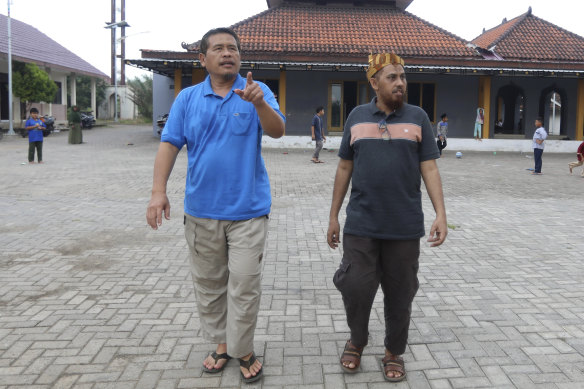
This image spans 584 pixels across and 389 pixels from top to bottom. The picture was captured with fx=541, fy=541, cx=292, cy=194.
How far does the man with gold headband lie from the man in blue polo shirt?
49 cm

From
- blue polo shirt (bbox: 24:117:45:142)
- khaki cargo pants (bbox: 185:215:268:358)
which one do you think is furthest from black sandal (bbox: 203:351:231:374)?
blue polo shirt (bbox: 24:117:45:142)

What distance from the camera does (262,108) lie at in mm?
2740

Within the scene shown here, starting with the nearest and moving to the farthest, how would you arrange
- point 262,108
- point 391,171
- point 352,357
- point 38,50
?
point 262,108 → point 391,171 → point 352,357 → point 38,50

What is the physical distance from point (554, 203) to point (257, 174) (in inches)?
309

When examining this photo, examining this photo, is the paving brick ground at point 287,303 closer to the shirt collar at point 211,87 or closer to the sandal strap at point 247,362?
the sandal strap at point 247,362

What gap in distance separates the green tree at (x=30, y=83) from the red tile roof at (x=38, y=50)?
0.65 metres

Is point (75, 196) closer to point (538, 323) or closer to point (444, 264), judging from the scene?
point (444, 264)

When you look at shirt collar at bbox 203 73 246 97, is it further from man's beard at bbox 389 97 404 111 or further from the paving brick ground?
the paving brick ground

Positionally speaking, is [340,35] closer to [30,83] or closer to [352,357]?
[30,83]

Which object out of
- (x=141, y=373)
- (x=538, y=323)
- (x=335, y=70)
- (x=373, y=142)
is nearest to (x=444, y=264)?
(x=538, y=323)

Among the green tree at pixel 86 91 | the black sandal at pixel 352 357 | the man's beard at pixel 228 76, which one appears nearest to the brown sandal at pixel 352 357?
the black sandal at pixel 352 357

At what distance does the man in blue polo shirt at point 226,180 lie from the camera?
114 inches

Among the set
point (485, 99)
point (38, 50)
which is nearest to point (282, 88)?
point (485, 99)

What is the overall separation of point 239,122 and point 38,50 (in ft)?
103
